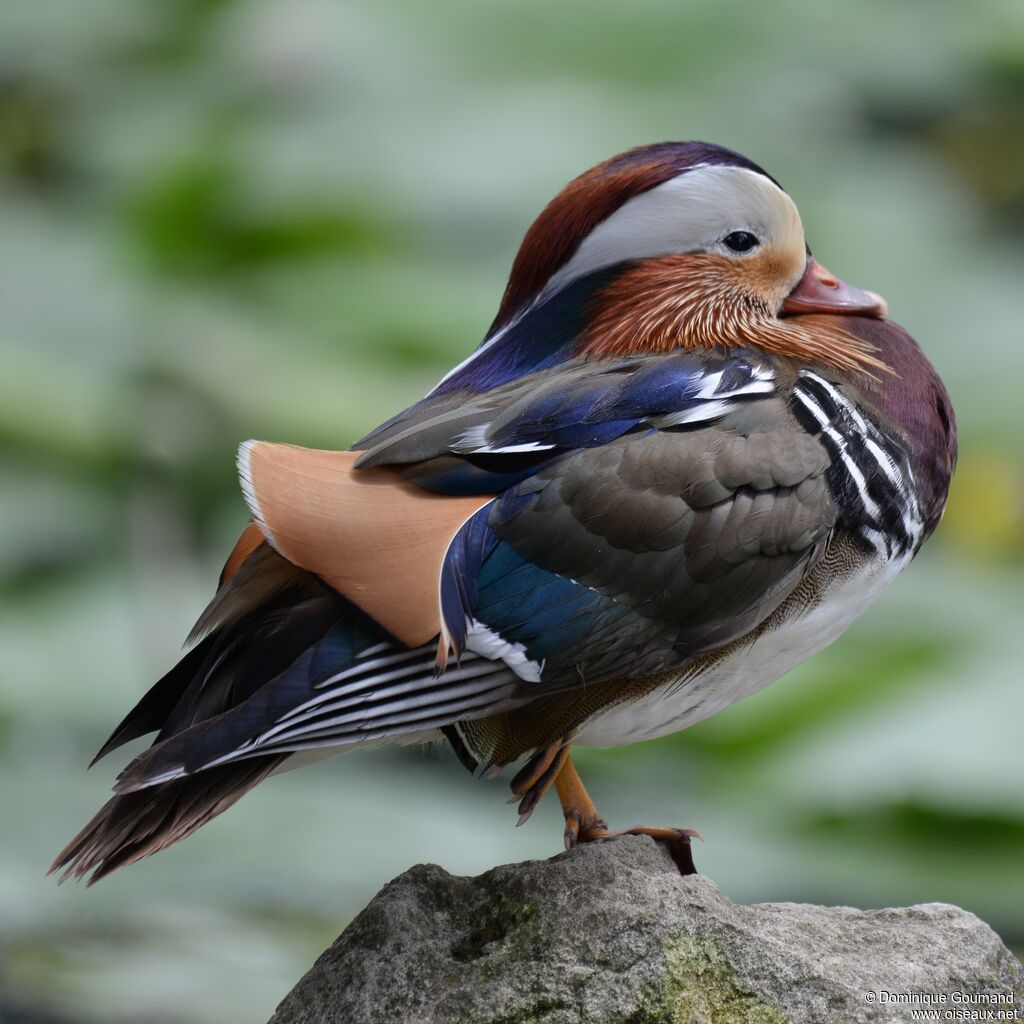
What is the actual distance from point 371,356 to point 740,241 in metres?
1.79

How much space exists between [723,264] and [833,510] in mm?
276

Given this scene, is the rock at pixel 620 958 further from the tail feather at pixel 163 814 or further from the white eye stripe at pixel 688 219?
the white eye stripe at pixel 688 219

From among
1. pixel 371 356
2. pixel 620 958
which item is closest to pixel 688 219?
pixel 620 958

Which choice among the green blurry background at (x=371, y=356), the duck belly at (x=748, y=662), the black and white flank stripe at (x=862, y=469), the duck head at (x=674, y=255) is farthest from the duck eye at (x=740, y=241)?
the green blurry background at (x=371, y=356)

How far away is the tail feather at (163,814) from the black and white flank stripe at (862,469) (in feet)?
1.71

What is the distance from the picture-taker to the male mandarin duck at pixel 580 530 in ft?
4.43

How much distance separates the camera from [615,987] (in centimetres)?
140

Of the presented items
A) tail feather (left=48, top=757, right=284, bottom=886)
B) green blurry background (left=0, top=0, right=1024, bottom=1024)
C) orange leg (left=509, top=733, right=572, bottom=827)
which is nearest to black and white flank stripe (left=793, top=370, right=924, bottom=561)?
orange leg (left=509, top=733, right=572, bottom=827)

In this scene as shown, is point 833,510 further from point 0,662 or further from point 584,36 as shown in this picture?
point 584,36

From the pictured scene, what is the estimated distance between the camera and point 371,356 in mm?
3340

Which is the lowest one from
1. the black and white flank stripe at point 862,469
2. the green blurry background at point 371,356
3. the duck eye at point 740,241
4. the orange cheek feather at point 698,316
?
the green blurry background at point 371,356

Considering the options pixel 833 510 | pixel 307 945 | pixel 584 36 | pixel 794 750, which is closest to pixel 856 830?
pixel 794 750

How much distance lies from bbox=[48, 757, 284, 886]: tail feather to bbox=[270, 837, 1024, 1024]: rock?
189mm

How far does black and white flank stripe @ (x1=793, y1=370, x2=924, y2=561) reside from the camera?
4.89ft
